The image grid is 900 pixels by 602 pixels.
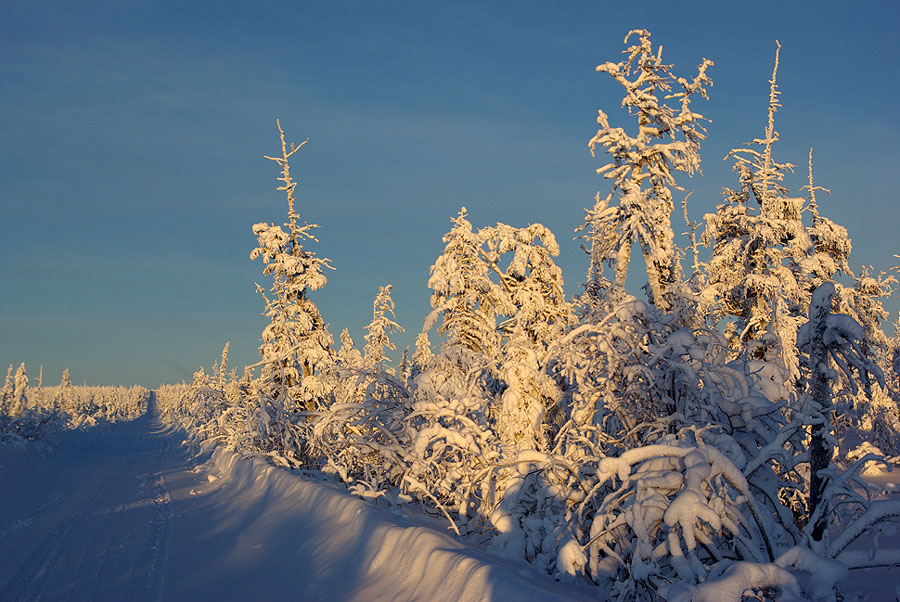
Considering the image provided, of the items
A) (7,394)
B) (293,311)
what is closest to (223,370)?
(7,394)

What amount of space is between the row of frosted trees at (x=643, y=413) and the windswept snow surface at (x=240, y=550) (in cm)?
82

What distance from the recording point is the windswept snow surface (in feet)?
19.9

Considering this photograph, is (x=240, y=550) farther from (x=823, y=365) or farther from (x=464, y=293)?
(x=464, y=293)

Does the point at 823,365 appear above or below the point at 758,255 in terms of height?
below

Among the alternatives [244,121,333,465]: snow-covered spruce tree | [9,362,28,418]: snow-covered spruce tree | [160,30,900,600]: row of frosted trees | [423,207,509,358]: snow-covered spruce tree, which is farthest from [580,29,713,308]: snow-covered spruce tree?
[9,362,28,418]: snow-covered spruce tree

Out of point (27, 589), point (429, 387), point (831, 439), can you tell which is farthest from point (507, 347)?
point (27, 589)

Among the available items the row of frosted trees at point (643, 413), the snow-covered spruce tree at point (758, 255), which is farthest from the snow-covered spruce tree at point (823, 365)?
the snow-covered spruce tree at point (758, 255)

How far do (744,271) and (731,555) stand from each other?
17027 millimetres

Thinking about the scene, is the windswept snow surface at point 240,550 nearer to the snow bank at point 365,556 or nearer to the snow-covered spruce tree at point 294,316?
the snow bank at point 365,556

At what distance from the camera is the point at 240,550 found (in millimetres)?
8914

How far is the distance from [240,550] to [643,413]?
5.88 m

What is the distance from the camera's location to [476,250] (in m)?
20.4

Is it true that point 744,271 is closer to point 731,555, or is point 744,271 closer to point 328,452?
point 328,452

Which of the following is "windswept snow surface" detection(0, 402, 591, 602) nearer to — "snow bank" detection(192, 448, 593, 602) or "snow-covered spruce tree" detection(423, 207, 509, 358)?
"snow bank" detection(192, 448, 593, 602)
